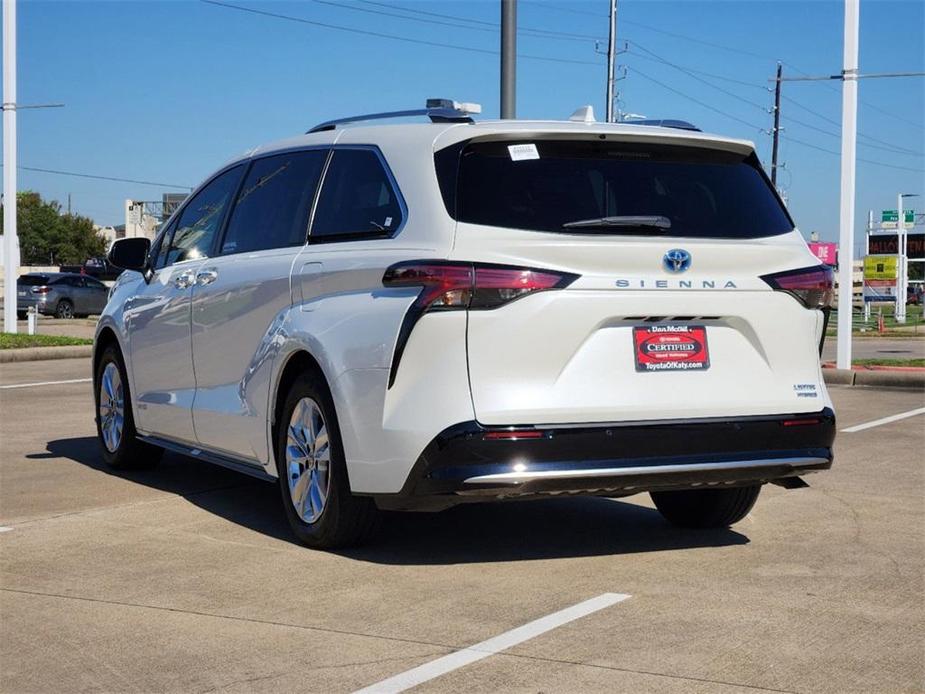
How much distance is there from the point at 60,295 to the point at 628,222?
39.2 m

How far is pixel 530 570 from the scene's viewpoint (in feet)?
20.0

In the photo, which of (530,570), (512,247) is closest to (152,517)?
(530,570)

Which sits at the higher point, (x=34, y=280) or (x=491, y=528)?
(x=34, y=280)

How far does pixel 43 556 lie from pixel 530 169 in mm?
2824

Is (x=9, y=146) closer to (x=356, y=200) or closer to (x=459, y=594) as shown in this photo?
(x=356, y=200)

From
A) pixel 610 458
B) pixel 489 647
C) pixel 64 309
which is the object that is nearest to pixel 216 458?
pixel 610 458

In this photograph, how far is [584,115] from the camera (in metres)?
6.59

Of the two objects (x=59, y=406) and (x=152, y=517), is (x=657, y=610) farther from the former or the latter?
(x=59, y=406)

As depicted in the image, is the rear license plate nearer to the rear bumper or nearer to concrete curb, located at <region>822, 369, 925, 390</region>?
the rear bumper

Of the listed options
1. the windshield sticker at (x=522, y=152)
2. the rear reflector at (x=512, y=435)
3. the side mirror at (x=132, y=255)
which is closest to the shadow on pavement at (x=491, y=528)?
the rear reflector at (x=512, y=435)

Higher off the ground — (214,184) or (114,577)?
(214,184)

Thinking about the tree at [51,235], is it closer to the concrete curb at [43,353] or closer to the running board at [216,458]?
the concrete curb at [43,353]

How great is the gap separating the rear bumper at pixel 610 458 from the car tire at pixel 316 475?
42 cm

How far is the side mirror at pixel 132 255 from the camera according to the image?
8.74 m
